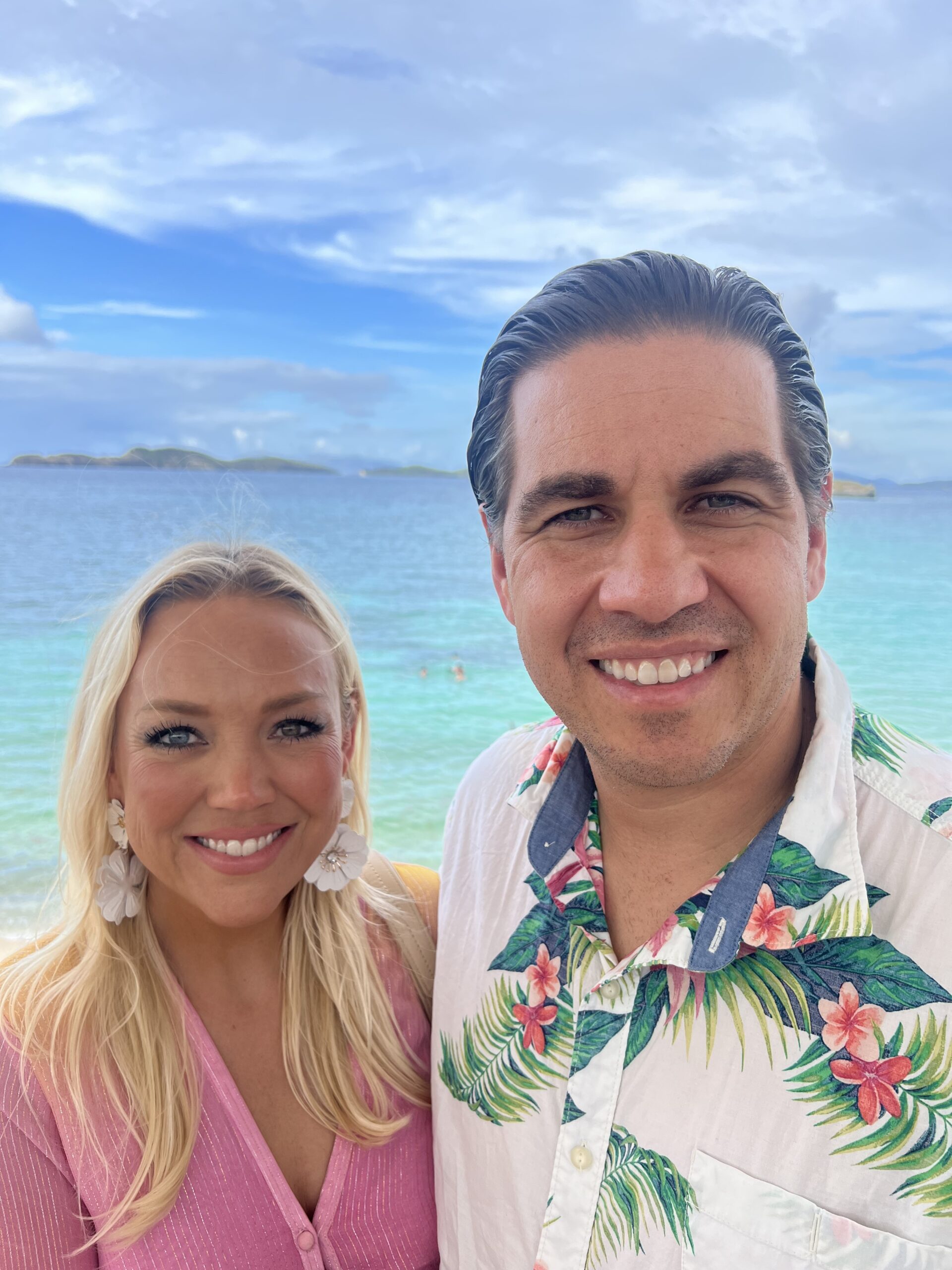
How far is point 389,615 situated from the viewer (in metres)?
24.4

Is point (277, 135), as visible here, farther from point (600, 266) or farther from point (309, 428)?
point (600, 266)

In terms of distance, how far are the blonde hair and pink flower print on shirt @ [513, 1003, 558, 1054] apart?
480 mm

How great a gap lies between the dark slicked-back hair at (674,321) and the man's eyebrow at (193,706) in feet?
2.07

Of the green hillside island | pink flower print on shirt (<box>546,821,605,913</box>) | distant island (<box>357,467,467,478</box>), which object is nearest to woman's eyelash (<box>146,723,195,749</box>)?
pink flower print on shirt (<box>546,821,605,913</box>)

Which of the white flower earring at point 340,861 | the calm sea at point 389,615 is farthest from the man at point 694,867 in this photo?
the calm sea at point 389,615

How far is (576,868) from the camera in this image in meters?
1.87

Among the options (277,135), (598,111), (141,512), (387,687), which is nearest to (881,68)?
(598,111)

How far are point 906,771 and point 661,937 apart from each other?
466mm

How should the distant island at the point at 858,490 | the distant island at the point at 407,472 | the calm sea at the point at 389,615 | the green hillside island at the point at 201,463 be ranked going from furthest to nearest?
the distant island at the point at 407,472, the distant island at the point at 858,490, the green hillside island at the point at 201,463, the calm sea at the point at 389,615

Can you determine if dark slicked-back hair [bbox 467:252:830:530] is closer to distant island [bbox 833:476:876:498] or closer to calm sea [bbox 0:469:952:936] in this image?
calm sea [bbox 0:469:952:936]

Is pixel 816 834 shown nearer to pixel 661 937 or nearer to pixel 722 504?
pixel 661 937

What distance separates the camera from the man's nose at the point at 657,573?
158cm

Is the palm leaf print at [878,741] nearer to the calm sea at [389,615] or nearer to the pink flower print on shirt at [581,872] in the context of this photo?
the pink flower print on shirt at [581,872]

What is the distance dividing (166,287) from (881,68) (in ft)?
124
